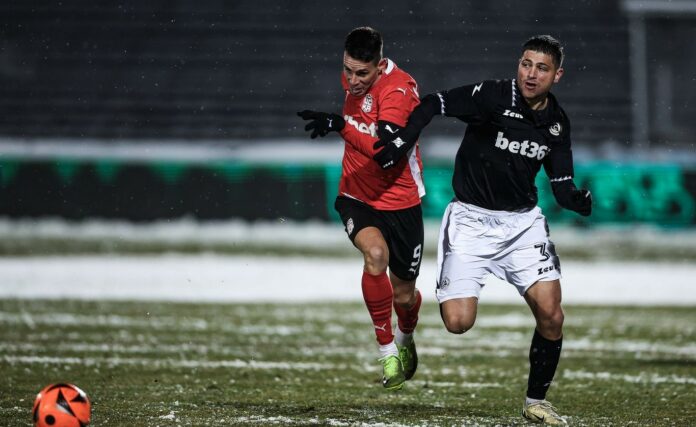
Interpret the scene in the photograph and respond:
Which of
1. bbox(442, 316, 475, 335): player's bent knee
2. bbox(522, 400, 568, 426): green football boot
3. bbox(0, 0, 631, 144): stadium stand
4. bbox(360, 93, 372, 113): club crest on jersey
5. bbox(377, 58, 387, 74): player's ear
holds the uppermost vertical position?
Answer: bbox(0, 0, 631, 144): stadium stand

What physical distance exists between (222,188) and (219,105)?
2.24m

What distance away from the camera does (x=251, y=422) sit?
573 centimetres

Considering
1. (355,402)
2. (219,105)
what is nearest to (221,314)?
(355,402)

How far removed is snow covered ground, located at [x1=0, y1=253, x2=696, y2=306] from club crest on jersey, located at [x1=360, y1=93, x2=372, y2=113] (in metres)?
6.06

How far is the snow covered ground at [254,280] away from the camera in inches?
493

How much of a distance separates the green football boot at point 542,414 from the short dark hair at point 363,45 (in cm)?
196

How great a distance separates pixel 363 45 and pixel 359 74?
0.17 meters

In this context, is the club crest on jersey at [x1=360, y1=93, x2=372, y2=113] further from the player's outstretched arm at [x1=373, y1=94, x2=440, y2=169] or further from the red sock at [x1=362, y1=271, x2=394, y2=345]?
the red sock at [x1=362, y1=271, x2=394, y2=345]

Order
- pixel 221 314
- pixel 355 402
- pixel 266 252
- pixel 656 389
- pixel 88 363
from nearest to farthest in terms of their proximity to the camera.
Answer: pixel 355 402 → pixel 656 389 → pixel 88 363 → pixel 221 314 → pixel 266 252

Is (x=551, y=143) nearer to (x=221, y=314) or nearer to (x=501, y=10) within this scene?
A: (x=221, y=314)

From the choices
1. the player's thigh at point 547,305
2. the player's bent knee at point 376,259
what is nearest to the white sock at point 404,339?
the player's bent knee at point 376,259

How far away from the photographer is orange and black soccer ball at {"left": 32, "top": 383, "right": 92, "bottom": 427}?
5094 millimetres

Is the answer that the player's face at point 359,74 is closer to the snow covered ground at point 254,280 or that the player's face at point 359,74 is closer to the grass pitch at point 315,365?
the grass pitch at point 315,365

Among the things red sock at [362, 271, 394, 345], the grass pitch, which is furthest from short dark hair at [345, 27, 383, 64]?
the grass pitch
